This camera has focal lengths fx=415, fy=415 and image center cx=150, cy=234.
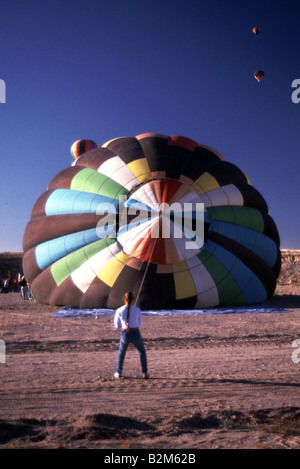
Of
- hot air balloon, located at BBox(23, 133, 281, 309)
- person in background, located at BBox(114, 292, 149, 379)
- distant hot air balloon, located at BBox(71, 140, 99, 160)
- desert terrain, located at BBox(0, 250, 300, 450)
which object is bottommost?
desert terrain, located at BBox(0, 250, 300, 450)

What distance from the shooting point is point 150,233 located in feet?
38.2

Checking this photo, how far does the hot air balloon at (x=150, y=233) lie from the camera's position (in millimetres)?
11430

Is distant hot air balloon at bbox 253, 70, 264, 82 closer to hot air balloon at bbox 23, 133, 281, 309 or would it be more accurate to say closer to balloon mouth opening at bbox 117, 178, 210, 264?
hot air balloon at bbox 23, 133, 281, 309

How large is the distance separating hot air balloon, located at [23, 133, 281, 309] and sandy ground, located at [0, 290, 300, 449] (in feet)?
10.9

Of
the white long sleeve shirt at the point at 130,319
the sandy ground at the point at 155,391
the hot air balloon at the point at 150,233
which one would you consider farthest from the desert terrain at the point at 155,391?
the hot air balloon at the point at 150,233

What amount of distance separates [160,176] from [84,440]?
379 inches

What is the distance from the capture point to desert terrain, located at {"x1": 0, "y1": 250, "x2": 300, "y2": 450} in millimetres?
3375

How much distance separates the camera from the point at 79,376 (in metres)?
5.07

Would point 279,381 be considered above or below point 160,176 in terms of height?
below

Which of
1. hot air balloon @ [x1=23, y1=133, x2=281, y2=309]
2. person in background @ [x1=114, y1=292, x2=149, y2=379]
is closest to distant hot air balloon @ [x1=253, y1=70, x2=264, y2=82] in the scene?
hot air balloon @ [x1=23, y1=133, x2=281, y2=309]

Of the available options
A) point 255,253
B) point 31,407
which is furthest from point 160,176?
point 31,407

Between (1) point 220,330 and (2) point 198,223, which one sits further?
(2) point 198,223
